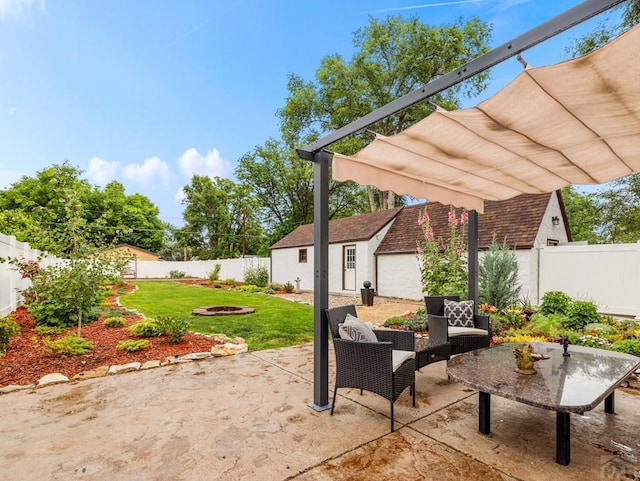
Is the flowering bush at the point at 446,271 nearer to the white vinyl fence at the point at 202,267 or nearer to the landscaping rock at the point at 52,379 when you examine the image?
the landscaping rock at the point at 52,379

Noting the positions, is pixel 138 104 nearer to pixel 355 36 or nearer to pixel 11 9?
pixel 11 9

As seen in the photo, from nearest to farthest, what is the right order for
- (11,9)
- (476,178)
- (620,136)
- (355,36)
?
1. (620,136)
2. (476,178)
3. (11,9)
4. (355,36)

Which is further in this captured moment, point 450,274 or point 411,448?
point 450,274

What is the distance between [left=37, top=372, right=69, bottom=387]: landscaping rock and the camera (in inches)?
169

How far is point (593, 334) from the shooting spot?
561 cm

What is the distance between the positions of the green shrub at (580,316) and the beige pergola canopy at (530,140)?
304cm

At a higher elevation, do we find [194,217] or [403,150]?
[194,217]

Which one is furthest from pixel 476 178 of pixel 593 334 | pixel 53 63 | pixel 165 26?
pixel 53 63

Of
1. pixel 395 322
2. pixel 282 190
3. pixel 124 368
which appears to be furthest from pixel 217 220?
pixel 124 368

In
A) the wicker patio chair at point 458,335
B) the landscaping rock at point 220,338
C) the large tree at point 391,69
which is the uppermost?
the large tree at point 391,69

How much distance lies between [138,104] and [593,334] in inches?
745

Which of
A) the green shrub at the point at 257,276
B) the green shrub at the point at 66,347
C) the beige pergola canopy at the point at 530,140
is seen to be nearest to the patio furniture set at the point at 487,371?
the beige pergola canopy at the point at 530,140

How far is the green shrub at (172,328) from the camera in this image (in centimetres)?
608

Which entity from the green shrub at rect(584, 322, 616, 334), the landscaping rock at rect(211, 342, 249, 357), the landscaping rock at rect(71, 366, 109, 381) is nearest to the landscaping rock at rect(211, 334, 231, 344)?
the landscaping rock at rect(211, 342, 249, 357)
